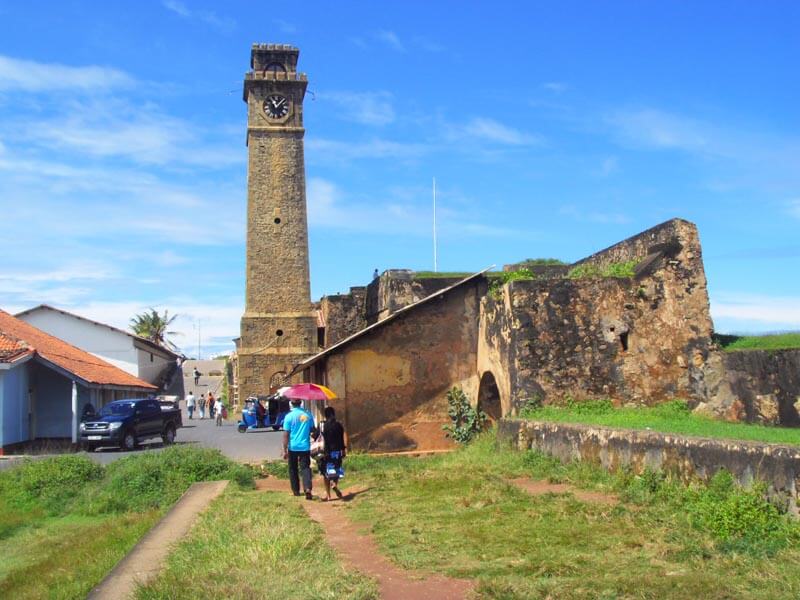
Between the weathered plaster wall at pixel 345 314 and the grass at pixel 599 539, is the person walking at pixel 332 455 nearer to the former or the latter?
the grass at pixel 599 539

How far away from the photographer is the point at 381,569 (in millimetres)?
7016

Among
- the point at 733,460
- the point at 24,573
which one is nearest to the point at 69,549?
the point at 24,573

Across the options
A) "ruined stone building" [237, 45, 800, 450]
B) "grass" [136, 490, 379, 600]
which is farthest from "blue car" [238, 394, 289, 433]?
"grass" [136, 490, 379, 600]

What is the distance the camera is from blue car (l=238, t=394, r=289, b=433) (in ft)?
112

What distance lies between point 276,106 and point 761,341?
114 feet

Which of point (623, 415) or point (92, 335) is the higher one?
point (92, 335)

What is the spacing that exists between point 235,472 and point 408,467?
3147 millimetres

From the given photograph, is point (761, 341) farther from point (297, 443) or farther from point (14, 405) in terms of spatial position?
point (14, 405)

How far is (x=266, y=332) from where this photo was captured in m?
43.9

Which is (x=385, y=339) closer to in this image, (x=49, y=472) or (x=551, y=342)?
(x=551, y=342)

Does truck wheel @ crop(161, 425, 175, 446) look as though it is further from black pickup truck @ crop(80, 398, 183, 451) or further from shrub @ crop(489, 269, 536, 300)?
shrub @ crop(489, 269, 536, 300)

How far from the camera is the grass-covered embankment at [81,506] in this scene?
1037 cm

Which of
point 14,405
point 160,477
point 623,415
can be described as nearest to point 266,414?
point 14,405

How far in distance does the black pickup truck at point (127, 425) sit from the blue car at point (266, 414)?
7.55 m
